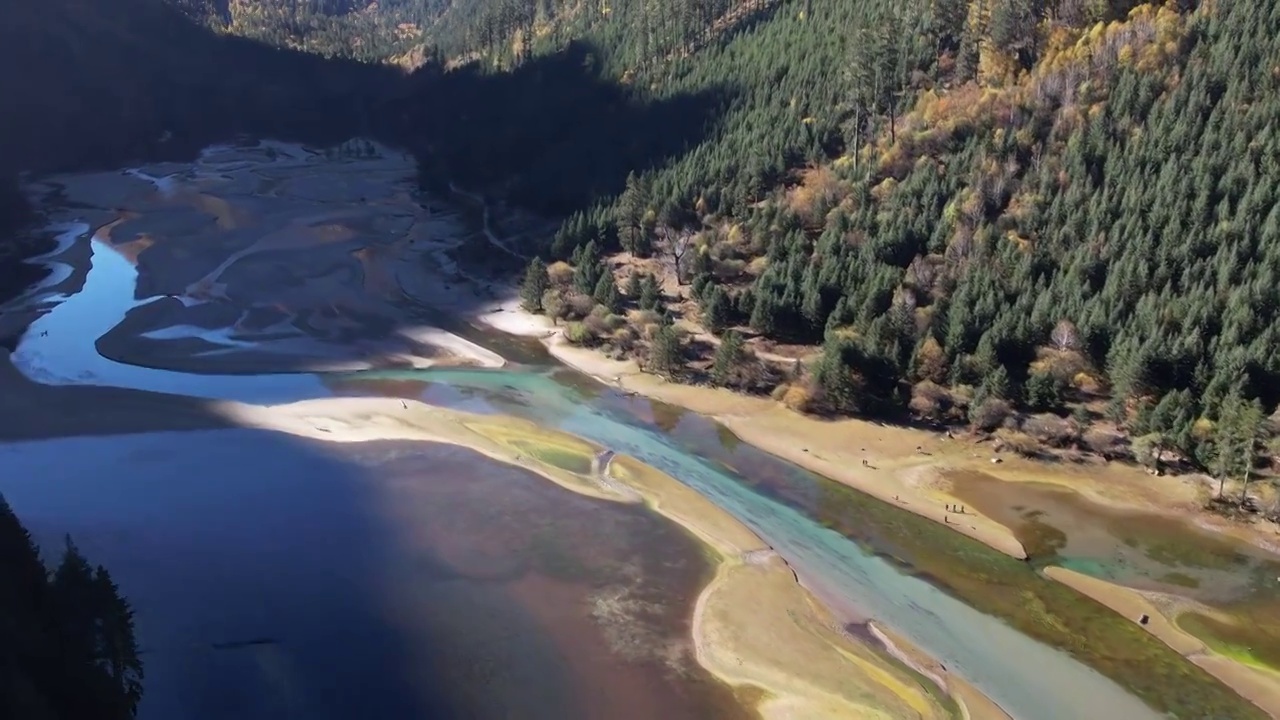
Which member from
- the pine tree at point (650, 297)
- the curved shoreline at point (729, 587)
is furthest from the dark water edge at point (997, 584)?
the pine tree at point (650, 297)

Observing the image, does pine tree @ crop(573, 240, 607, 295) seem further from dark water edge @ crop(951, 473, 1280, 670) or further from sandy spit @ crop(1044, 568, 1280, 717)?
sandy spit @ crop(1044, 568, 1280, 717)

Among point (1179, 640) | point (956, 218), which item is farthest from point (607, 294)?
point (1179, 640)

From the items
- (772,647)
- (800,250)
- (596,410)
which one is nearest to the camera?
(772,647)

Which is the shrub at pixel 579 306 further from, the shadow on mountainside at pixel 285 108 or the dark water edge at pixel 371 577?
the shadow on mountainside at pixel 285 108

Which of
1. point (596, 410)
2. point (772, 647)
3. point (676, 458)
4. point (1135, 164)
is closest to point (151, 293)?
point (596, 410)

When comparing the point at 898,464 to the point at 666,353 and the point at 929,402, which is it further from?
the point at 666,353

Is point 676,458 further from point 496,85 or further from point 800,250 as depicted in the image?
point 496,85
